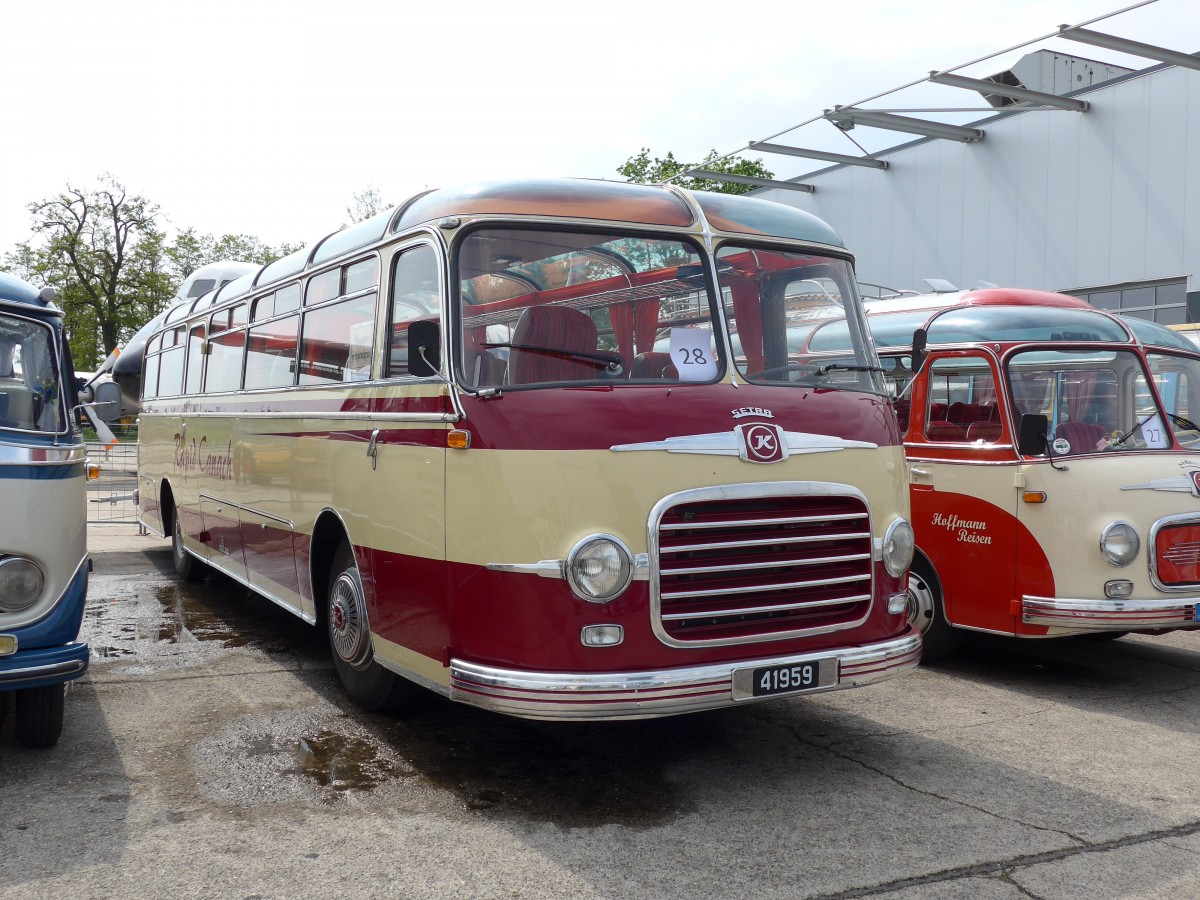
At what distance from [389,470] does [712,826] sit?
90.1 inches

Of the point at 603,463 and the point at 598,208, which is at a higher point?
the point at 598,208

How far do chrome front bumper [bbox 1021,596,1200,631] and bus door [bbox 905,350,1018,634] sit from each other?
0.30 m

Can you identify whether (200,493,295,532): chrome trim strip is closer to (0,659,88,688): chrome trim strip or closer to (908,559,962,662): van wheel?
(0,659,88,688): chrome trim strip

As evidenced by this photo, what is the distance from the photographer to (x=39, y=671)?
5016mm

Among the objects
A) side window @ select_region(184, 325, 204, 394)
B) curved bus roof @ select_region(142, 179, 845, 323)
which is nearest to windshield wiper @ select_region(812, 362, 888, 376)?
curved bus roof @ select_region(142, 179, 845, 323)

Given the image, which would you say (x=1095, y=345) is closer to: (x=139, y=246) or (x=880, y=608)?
(x=880, y=608)

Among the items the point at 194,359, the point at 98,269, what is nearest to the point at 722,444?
the point at 194,359

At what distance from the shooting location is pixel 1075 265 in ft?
69.2

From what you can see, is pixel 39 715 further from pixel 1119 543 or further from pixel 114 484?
pixel 114 484

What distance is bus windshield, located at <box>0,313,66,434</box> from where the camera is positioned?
217 inches

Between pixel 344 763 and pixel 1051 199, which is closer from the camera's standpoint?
pixel 344 763

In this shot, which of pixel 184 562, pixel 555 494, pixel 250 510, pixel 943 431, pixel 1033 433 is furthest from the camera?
pixel 184 562

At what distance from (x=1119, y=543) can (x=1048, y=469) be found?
0.60 metres

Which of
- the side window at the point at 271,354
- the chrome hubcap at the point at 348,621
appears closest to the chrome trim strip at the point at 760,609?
the chrome hubcap at the point at 348,621
